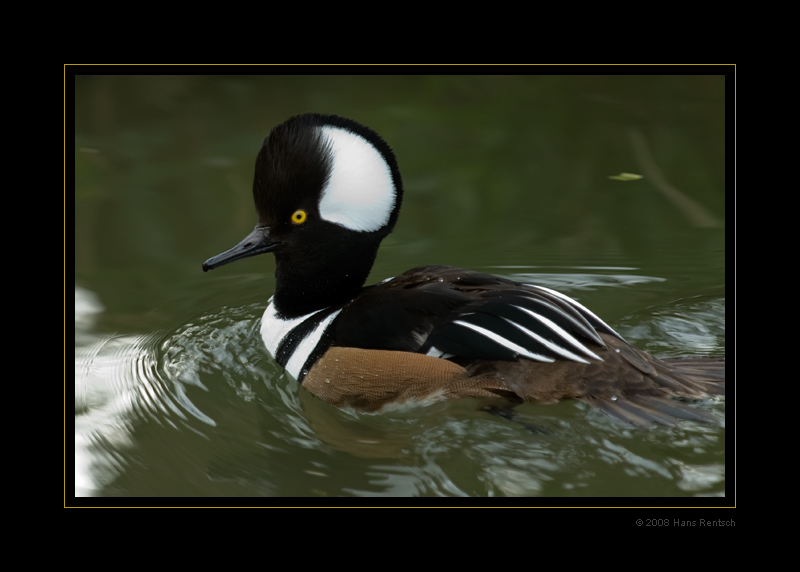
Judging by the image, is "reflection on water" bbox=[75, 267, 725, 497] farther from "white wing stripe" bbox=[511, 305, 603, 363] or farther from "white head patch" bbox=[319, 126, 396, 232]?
"white head patch" bbox=[319, 126, 396, 232]

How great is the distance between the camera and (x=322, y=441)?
4.12 meters

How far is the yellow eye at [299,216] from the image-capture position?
4.44 meters

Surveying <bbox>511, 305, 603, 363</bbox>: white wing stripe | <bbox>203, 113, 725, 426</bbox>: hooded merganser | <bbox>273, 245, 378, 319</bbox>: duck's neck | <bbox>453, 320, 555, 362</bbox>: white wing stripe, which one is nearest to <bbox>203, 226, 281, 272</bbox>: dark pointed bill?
<bbox>203, 113, 725, 426</bbox>: hooded merganser

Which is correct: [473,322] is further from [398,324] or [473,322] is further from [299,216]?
[299,216]

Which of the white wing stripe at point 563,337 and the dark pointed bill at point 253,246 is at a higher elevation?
the dark pointed bill at point 253,246

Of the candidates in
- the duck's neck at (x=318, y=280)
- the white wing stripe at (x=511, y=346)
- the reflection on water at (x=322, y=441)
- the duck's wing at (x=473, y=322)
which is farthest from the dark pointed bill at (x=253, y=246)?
the white wing stripe at (x=511, y=346)

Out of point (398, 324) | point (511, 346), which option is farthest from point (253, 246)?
point (511, 346)

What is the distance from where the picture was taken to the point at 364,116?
7.78 meters

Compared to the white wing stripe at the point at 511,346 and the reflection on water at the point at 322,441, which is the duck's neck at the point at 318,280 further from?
the white wing stripe at the point at 511,346

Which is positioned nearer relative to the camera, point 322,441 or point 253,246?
point 322,441

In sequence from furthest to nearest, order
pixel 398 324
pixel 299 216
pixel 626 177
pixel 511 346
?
pixel 626 177
pixel 299 216
pixel 398 324
pixel 511 346

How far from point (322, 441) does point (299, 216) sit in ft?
4.05
